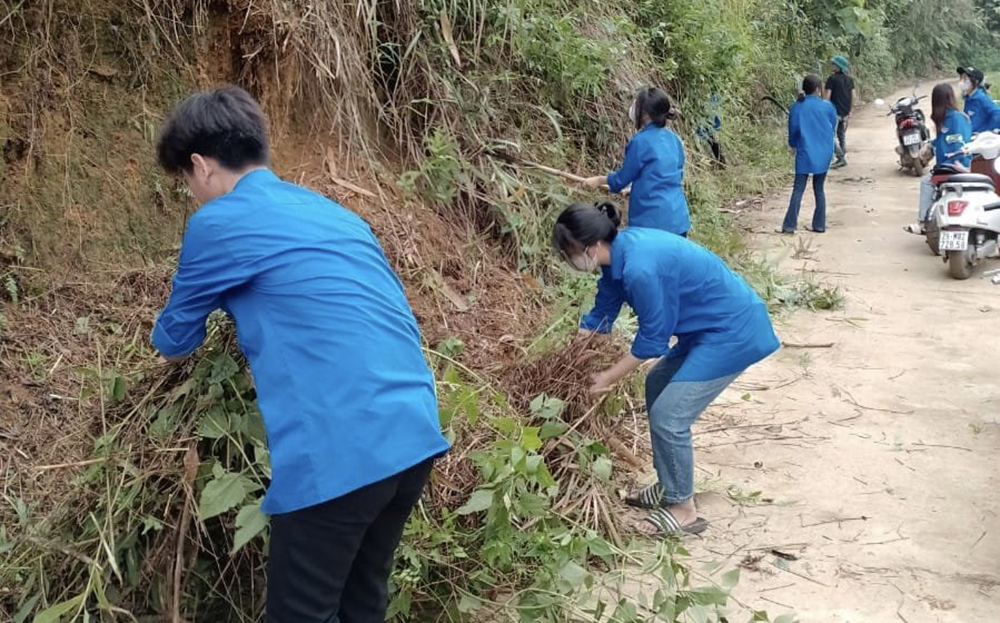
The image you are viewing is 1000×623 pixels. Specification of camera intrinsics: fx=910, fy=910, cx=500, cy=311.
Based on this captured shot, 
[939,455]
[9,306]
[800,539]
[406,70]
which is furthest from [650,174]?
[9,306]

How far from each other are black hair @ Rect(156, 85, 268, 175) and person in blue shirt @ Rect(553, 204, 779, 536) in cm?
158

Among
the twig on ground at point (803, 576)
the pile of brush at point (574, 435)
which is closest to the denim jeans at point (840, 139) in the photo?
the pile of brush at point (574, 435)

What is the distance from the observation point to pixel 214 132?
2182 mm

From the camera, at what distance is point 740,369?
382 centimetres

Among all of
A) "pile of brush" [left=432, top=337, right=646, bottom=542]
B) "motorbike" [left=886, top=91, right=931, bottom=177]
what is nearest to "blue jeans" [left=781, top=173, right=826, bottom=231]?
"motorbike" [left=886, top=91, right=931, bottom=177]

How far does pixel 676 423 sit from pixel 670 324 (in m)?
0.51

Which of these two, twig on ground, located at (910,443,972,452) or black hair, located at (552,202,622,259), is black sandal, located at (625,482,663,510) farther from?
twig on ground, located at (910,443,972,452)

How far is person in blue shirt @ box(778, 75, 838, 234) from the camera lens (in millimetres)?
9602

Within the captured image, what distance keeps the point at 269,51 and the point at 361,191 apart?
986 millimetres

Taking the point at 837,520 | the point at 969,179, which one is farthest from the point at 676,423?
the point at 969,179

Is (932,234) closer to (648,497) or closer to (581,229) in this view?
(648,497)

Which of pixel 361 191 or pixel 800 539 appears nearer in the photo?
pixel 800 539

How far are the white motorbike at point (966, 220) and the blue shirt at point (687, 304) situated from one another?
4.71 metres

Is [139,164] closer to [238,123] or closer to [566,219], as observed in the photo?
[566,219]
